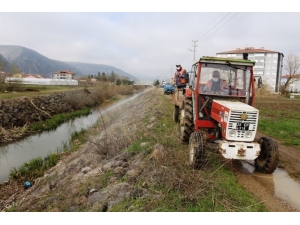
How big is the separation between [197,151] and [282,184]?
206cm

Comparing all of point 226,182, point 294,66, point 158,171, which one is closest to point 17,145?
point 158,171

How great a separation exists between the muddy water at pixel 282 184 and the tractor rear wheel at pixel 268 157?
171mm

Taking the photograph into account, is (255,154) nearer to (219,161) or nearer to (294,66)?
(219,161)

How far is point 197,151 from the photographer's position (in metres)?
5.34

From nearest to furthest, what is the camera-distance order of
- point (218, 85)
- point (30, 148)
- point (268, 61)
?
point (218, 85)
point (30, 148)
point (268, 61)

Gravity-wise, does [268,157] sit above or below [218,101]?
below

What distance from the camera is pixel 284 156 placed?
7.10 meters

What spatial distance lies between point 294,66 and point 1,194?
54157mm

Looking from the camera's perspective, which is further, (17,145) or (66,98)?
(66,98)

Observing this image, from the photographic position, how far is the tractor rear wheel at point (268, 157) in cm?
550

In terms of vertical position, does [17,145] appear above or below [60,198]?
below

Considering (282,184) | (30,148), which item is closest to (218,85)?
(282,184)

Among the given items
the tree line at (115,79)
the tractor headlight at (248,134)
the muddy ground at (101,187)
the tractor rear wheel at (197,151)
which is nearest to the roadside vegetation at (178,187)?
the muddy ground at (101,187)

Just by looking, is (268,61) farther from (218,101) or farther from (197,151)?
(197,151)
